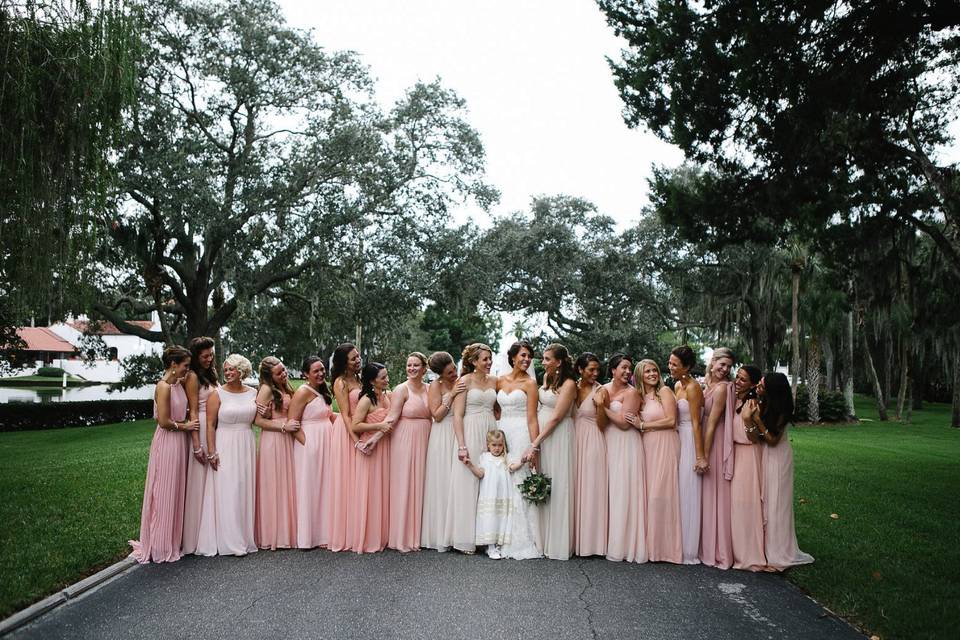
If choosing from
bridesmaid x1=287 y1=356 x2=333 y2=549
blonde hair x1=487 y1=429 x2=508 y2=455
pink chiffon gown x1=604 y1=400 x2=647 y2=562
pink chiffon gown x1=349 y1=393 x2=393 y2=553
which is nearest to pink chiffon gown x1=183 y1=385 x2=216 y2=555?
bridesmaid x1=287 y1=356 x2=333 y2=549

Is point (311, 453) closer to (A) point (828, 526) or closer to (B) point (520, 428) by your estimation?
(B) point (520, 428)

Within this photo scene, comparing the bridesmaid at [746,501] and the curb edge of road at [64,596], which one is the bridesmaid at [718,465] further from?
the curb edge of road at [64,596]

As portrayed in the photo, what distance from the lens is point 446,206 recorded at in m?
26.1

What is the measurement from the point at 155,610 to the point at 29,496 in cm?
698

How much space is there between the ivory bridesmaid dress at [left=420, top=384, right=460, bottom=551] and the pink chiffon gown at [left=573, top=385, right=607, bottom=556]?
1.33 metres

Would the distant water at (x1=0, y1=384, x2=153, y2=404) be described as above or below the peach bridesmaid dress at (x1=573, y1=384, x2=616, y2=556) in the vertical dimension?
below

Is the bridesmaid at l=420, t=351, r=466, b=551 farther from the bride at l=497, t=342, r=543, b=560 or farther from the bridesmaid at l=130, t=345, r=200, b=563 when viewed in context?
the bridesmaid at l=130, t=345, r=200, b=563

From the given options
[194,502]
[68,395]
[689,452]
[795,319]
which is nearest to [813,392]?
[795,319]

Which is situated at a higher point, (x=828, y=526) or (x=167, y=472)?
(x=167, y=472)

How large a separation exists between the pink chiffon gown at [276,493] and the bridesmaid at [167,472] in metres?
0.77

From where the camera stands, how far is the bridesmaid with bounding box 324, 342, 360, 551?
7918 millimetres

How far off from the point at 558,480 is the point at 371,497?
78.0 inches

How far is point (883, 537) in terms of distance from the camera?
9.08m

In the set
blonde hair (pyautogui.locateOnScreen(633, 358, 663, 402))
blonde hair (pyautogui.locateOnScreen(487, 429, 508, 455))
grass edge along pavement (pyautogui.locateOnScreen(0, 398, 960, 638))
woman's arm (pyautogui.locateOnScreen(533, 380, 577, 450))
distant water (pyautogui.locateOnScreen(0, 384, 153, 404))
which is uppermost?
blonde hair (pyautogui.locateOnScreen(633, 358, 663, 402))
